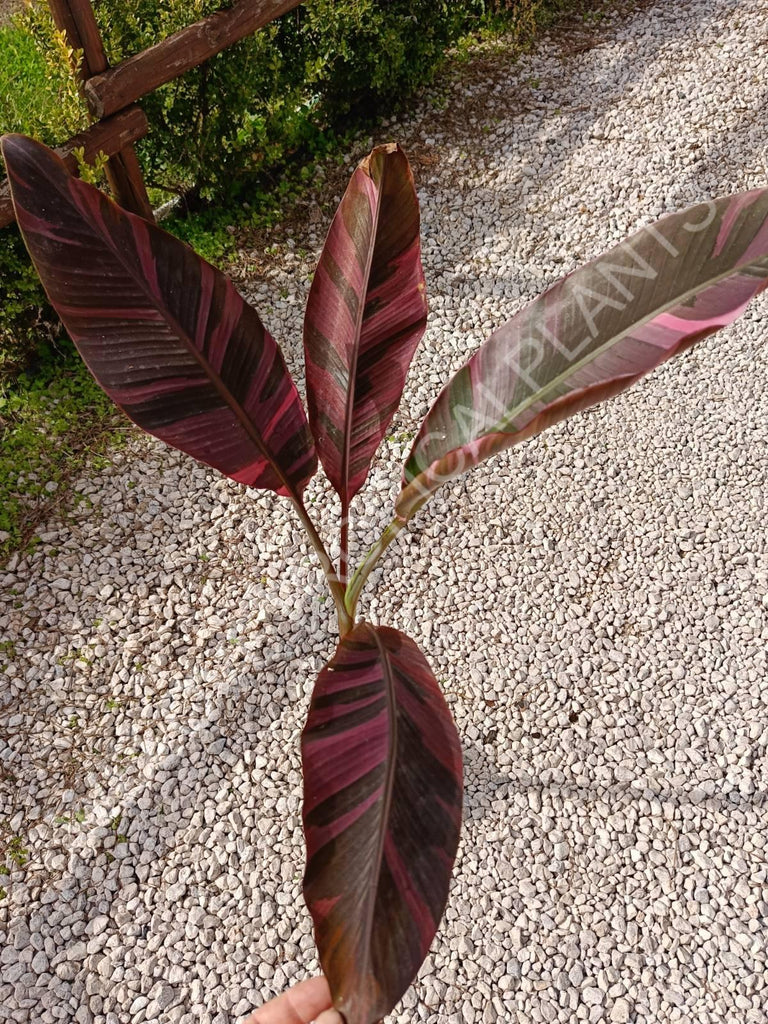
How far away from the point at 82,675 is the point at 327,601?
55cm

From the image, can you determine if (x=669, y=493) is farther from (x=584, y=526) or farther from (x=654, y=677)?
(x=654, y=677)

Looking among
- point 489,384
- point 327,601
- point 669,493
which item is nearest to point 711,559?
point 669,493

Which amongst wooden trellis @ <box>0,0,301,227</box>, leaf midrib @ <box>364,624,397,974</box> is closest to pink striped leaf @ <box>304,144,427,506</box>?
leaf midrib @ <box>364,624,397,974</box>

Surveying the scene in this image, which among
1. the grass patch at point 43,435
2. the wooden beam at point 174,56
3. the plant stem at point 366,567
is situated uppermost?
the wooden beam at point 174,56

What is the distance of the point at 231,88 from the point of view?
2.55 meters

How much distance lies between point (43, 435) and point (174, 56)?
112 cm

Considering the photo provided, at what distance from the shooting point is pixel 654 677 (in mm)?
1759

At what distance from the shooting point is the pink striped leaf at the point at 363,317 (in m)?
1.13

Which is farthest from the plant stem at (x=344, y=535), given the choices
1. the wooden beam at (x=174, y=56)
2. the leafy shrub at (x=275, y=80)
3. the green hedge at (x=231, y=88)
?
the leafy shrub at (x=275, y=80)

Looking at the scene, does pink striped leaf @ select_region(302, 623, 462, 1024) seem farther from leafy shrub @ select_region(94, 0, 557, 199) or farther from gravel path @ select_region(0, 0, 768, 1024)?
leafy shrub @ select_region(94, 0, 557, 199)

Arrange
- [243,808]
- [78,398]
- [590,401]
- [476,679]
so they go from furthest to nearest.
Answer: [78,398] → [476,679] → [243,808] → [590,401]

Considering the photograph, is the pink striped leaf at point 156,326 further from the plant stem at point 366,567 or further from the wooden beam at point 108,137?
the wooden beam at point 108,137

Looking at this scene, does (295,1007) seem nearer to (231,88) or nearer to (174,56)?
(174,56)

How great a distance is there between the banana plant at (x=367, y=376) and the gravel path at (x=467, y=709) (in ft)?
2.13
